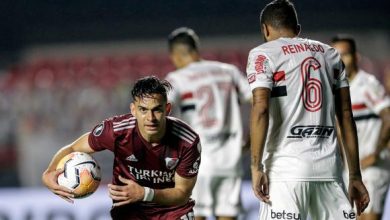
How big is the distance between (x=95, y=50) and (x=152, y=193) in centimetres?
1342

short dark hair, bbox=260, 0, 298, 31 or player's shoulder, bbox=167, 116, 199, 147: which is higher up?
short dark hair, bbox=260, 0, 298, 31

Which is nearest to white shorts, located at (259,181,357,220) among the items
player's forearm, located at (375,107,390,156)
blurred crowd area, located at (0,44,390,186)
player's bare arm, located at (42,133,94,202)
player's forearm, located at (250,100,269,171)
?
player's forearm, located at (250,100,269,171)

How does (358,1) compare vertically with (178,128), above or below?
above

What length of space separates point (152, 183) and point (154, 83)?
62 cm

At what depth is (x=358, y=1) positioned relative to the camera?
18.5 metres

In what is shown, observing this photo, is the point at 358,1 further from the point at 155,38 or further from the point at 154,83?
the point at 154,83

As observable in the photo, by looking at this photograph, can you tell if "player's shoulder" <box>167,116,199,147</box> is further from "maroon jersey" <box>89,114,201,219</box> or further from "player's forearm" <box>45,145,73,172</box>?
"player's forearm" <box>45,145,73,172</box>

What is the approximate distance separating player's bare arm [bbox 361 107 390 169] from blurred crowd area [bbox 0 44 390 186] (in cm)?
712

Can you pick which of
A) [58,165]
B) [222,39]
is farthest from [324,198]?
[222,39]

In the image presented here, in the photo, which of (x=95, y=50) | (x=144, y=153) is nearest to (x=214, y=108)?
(x=144, y=153)

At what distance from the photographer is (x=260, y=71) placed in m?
5.14

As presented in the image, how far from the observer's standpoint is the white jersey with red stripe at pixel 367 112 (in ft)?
24.5

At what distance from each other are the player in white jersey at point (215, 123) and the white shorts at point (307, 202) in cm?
255

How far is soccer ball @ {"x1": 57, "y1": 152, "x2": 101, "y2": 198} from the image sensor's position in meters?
5.41
